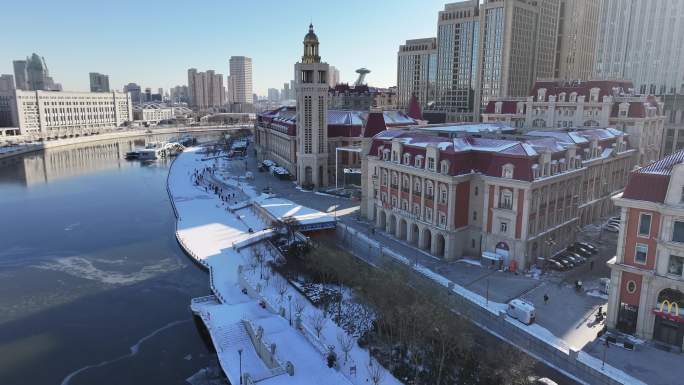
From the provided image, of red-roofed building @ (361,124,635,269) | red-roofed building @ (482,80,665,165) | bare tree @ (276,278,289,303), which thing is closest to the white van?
red-roofed building @ (361,124,635,269)

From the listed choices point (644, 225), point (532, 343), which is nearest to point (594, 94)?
point (644, 225)

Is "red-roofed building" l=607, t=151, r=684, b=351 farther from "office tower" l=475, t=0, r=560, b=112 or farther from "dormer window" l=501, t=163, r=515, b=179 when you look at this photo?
A: "office tower" l=475, t=0, r=560, b=112

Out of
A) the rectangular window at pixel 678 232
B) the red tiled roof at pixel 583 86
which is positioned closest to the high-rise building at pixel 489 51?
the red tiled roof at pixel 583 86

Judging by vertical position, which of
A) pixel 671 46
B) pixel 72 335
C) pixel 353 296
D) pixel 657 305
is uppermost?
pixel 671 46

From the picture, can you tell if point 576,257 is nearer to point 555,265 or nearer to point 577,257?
point 577,257

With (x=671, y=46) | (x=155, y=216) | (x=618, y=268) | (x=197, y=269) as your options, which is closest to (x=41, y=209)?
(x=155, y=216)

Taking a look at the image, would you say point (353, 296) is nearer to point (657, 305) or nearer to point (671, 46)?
point (657, 305)
